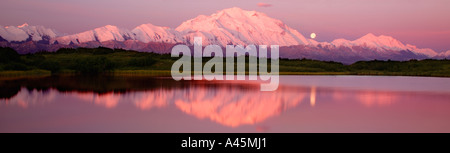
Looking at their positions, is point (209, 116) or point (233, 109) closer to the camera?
point (209, 116)

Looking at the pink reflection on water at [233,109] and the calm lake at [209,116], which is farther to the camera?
the pink reflection on water at [233,109]

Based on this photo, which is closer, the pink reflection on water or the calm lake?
the calm lake

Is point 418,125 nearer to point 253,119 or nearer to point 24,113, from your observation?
point 253,119
